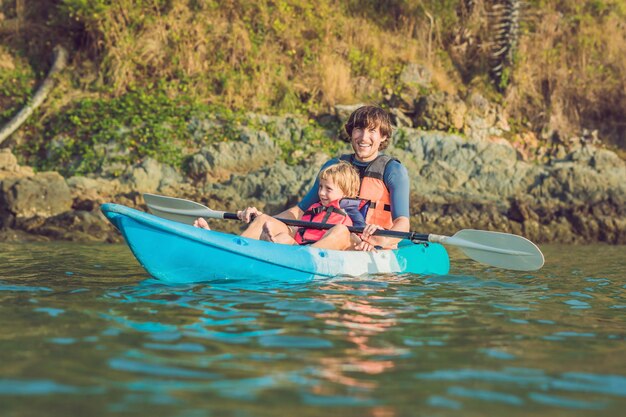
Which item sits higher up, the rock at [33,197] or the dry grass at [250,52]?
the dry grass at [250,52]

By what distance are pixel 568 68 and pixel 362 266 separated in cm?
1143

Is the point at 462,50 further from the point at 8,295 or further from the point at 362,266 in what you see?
the point at 8,295

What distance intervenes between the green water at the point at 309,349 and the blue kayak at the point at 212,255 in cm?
15

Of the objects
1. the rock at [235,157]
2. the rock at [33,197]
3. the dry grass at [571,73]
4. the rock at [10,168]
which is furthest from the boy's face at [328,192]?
the dry grass at [571,73]

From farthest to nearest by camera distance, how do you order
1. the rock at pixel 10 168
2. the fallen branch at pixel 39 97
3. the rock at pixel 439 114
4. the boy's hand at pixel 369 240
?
the rock at pixel 439 114 → the fallen branch at pixel 39 97 → the rock at pixel 10 168 → the boy's hand at pixel 369 240

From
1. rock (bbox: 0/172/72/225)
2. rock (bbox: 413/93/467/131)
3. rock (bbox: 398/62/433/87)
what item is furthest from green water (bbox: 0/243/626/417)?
rock (bbox: 398/62/433/87)

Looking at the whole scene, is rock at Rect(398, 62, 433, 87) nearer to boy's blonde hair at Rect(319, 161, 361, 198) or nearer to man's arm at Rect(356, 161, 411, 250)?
man's arm at Rect(356, 161, 411, 250)

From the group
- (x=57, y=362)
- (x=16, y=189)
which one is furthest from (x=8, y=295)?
(x=16, y=189)

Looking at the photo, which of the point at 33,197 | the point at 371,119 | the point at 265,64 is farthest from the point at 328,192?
the point at 265,64

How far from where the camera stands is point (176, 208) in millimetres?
6902

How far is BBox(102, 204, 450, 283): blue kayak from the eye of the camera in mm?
5070

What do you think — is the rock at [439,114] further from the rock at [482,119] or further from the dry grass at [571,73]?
the dry grass at [571,73]

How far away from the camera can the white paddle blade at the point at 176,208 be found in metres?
6.73

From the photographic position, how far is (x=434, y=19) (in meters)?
16.3
